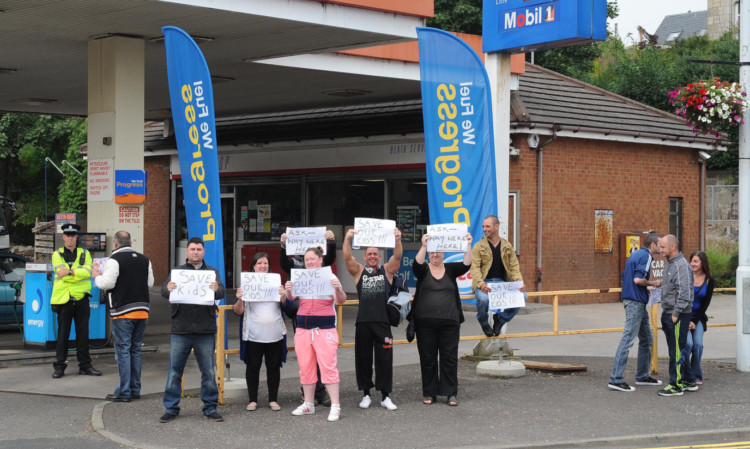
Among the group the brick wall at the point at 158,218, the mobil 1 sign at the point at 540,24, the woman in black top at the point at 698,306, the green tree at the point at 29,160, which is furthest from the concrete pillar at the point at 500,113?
the green tree at the point at 29,160

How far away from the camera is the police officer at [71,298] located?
477 inches

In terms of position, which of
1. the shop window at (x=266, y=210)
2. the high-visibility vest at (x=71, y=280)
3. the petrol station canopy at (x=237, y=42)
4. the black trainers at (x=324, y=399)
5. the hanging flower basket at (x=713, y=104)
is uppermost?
the petrol station canopy at (x=237, y=42)

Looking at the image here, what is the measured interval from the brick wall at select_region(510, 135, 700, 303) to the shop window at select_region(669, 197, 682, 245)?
0.15 metres

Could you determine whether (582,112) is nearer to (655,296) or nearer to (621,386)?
(655,296)

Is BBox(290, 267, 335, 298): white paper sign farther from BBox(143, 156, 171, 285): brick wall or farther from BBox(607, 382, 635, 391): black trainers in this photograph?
BBox(143, 156, 171, 285): brick wall

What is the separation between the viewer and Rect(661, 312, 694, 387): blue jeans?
10891mm

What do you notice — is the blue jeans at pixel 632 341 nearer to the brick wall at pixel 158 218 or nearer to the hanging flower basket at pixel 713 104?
the hanging flower basket at pixel 713 104

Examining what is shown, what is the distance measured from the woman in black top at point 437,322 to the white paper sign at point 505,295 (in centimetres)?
109

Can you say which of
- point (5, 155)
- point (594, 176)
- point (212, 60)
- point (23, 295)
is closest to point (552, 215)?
point (594, 176)

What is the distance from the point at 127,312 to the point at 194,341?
1457mm

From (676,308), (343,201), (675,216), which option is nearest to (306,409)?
(676,308)

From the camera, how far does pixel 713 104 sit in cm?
1234

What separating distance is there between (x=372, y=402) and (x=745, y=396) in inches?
164

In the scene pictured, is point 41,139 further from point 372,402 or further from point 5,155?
point 372,402
